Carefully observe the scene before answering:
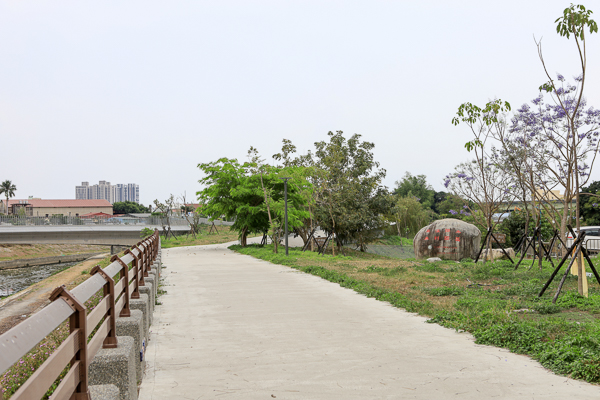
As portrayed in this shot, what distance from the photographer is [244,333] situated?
7535 mm

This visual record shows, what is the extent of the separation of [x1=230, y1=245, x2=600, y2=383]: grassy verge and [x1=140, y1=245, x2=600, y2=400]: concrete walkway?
0.26m

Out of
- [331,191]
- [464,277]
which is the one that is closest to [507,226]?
[331,191]

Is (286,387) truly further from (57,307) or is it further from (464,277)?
(464,277)

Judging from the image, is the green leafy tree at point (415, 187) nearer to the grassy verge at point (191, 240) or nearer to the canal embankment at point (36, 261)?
the grassy verge at point (191, 240)

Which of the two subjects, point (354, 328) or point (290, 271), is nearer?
point (354, 328)

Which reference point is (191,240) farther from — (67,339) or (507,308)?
(67,339)

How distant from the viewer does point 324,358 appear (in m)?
6.11

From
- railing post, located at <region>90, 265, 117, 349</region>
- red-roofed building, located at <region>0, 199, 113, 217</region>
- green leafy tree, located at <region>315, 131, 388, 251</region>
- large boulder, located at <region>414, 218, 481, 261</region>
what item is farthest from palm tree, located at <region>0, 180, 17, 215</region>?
railing post, located at <region>90, 265, 117, 349</region>

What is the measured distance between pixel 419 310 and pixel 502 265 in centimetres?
900

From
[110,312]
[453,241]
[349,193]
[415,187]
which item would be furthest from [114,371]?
[415,187]

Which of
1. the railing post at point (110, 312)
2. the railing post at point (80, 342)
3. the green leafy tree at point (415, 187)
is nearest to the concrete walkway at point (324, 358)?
the railing post at point (110, 312)

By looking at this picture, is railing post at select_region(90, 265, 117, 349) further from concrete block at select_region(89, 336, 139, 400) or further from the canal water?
the canal water

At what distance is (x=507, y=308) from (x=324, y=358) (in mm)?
4335

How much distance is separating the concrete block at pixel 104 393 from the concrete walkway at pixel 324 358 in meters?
1.48
